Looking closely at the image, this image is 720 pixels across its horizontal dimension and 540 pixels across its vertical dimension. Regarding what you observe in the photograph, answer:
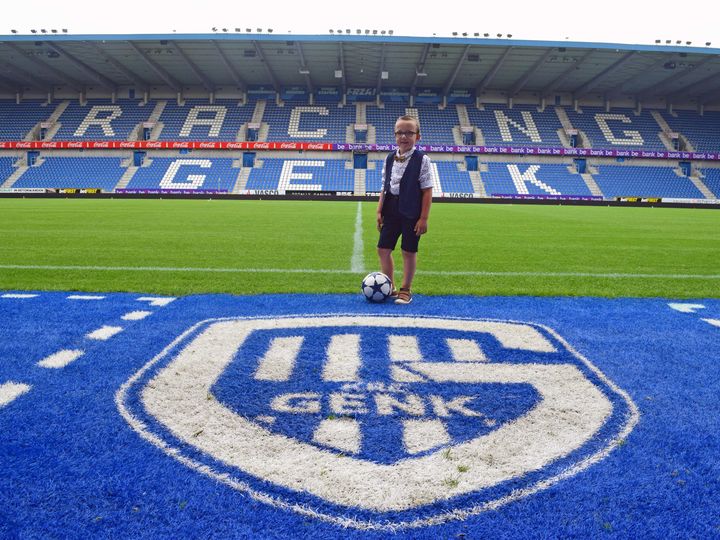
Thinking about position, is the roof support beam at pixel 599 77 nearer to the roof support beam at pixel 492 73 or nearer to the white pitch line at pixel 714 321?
the roof support beam at pixel 492 73

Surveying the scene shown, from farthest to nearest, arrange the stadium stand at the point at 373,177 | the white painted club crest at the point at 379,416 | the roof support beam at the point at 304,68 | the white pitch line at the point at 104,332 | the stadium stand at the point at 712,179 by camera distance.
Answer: the stadium stand at the point at 712,179 < the stadium stand at the point at 373,177 < the roof support beam at the point at 304,68 < the white pitch line at the point at 104,332 < the white painted club crest at the point at 379,416

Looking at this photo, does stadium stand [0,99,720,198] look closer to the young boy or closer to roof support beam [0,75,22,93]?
roof support beam [0,75,22,93]

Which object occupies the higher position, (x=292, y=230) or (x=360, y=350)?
(x=292, y=230)

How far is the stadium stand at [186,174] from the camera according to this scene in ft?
111

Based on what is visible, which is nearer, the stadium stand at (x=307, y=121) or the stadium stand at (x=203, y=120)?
the stadium stand at (x=203, y=120)

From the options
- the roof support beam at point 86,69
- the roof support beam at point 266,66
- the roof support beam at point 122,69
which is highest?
the roof support beam at point 266,66

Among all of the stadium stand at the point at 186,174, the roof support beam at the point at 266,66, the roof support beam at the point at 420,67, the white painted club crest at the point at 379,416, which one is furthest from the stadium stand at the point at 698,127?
the white painted club crest at the point at 379,416

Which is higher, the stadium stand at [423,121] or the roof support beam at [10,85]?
the roof support beam at [10,85]

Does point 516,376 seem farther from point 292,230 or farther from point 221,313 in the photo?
point 292,230

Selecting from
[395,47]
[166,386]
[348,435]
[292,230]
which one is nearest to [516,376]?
[348,435]

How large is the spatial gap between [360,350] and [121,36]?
35454 mm

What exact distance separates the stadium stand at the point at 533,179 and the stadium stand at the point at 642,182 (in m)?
2.08

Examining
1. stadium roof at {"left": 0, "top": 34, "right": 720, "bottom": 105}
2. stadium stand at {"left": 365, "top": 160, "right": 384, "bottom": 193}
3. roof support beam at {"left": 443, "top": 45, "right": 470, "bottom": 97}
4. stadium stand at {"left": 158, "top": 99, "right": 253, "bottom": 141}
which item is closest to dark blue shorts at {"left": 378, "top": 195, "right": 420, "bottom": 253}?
stadium stand at {"left": 365, "top": 160, "right": 384, "bottom": 193}

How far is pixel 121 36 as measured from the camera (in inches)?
1216
